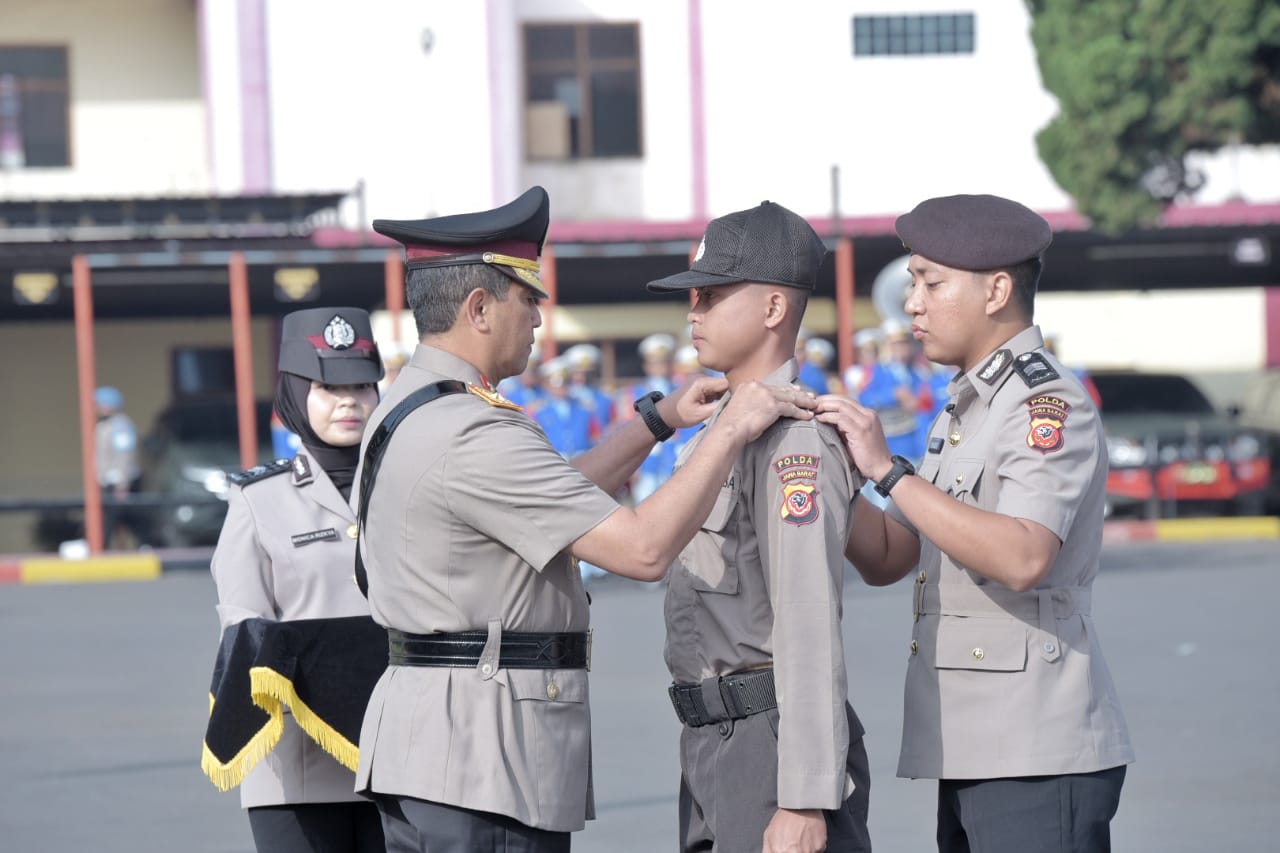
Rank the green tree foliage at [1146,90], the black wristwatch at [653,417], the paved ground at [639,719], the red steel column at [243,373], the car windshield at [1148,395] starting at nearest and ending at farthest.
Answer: the black wristwatch at [653,417]
the paved ground at [639,719]
the green tree foliage at [1146,90]
the red steel column at [243,373]
the car windshield at [1148,395]

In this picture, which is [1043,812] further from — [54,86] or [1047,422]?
[54,86]

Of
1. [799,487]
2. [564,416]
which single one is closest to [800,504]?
[799,487]

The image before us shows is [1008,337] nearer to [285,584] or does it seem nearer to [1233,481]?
[285,584]

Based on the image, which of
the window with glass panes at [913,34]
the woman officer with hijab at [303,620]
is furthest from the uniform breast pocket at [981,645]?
the window with glass panes at [913,34]

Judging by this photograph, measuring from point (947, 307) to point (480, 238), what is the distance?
3.16 ft

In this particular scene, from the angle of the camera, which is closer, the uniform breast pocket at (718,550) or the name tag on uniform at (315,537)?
the uniform breast pocket at (718,550)

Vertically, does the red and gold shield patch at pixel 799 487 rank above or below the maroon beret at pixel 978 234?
below

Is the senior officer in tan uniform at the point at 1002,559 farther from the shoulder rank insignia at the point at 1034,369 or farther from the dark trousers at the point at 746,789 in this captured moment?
the dark trousers at the point at 746,789

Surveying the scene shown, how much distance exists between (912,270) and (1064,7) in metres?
11.3

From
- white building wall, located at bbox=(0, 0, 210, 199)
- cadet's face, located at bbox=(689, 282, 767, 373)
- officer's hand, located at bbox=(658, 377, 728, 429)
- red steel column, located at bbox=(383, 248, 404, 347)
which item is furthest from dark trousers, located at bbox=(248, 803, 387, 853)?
white building wall, located at bbox=(0, 0, 210, 199)

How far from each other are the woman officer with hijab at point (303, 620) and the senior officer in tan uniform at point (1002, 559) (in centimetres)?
126

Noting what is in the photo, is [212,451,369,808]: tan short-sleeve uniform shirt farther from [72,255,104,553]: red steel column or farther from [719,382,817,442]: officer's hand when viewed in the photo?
[72,255,104,553]: red steel column

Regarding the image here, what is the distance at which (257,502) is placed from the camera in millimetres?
4168

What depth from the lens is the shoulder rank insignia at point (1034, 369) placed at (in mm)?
3363
